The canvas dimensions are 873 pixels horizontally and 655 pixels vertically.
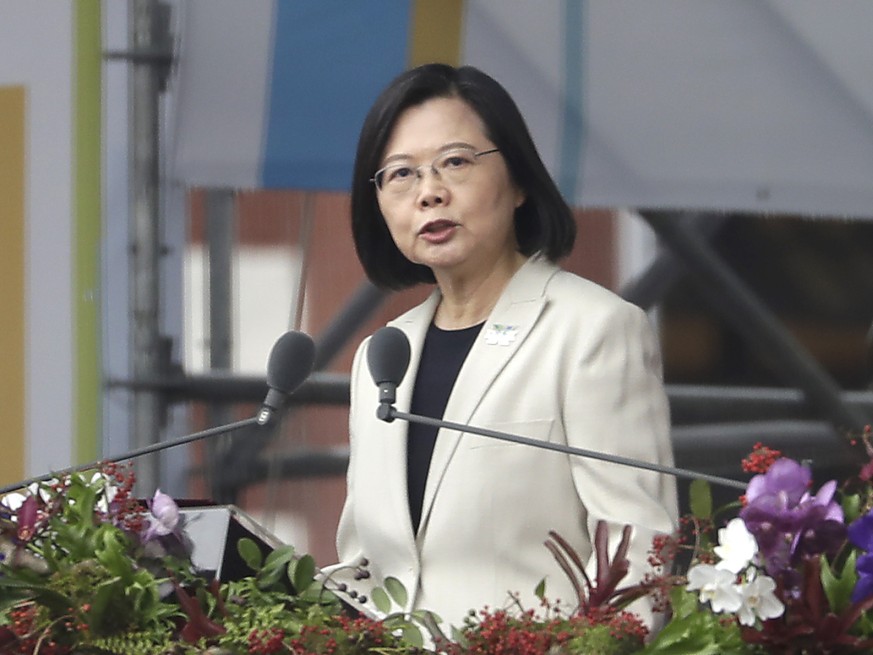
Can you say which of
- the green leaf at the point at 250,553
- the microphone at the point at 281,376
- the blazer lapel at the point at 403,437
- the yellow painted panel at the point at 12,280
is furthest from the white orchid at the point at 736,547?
the yellow painted panel at the point at 12,280

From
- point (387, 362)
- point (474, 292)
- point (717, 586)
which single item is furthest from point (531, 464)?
point (717, 586)

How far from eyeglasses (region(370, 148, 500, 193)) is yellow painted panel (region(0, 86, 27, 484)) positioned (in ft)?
4.51

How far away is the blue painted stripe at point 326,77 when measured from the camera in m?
3.57

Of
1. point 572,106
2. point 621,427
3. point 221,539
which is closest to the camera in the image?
point 221,539

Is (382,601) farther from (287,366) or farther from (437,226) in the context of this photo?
(437,226)

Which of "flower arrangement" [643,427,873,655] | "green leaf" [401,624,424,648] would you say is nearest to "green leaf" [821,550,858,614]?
"flower arrangement" [643,427,873,655]

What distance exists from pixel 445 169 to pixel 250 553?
0.76m

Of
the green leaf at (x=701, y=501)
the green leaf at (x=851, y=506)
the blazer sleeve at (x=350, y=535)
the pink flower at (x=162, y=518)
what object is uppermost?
the green leaf at (x=851, y=506)

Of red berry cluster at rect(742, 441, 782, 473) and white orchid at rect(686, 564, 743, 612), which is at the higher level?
red berry cluster at rect(742, 441, 782, 473)

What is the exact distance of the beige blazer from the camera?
228 centimetres

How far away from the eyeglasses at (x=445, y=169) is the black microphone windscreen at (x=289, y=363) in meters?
0.45

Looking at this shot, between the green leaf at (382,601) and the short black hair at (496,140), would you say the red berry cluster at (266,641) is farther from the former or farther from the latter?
the short black hair at (496,140)

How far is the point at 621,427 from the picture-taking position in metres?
2.27

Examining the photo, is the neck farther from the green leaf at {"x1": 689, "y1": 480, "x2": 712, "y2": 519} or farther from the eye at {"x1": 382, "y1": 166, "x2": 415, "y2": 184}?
the green leaf at {"x1": 689, "y1": 480, "x2": 712, "y2": 519}
